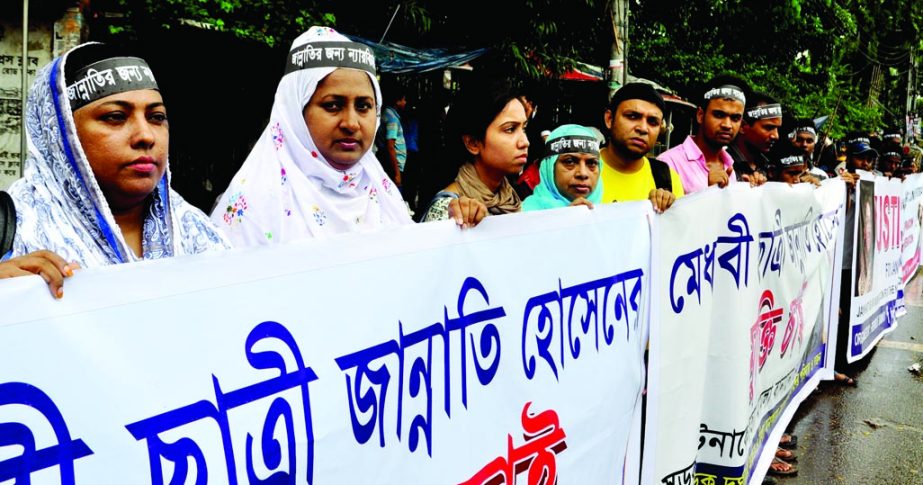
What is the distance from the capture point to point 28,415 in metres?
1.18

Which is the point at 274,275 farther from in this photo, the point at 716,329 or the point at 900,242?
the point at 900,242

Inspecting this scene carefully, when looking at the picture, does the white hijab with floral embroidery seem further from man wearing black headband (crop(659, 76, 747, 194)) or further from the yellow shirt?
man wearing black headband (crop(659, 76, 747, 194))

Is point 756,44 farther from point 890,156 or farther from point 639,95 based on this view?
point 639,95

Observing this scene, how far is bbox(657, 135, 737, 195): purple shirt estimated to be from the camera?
14.9ft

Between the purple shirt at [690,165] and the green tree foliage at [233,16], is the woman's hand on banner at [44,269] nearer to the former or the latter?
the purple shirt at [690,165]

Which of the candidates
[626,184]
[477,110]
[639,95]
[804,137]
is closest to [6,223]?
[477,110]

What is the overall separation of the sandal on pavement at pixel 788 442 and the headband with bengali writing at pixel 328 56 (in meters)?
3.20

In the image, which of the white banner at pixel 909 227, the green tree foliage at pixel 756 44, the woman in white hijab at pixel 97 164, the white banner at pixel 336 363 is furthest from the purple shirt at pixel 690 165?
the green tree foliage at pixel 756 44

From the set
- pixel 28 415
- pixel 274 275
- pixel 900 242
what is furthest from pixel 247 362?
pixel 900 242

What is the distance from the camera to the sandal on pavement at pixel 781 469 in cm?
413

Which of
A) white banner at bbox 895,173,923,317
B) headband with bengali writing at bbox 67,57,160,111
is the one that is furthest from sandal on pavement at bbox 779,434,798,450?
white banner at bbox 895,173,923,317

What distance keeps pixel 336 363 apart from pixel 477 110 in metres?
1.78

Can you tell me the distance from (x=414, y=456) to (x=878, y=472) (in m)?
3.29

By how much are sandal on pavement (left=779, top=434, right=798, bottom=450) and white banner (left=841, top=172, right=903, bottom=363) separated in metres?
1.94
